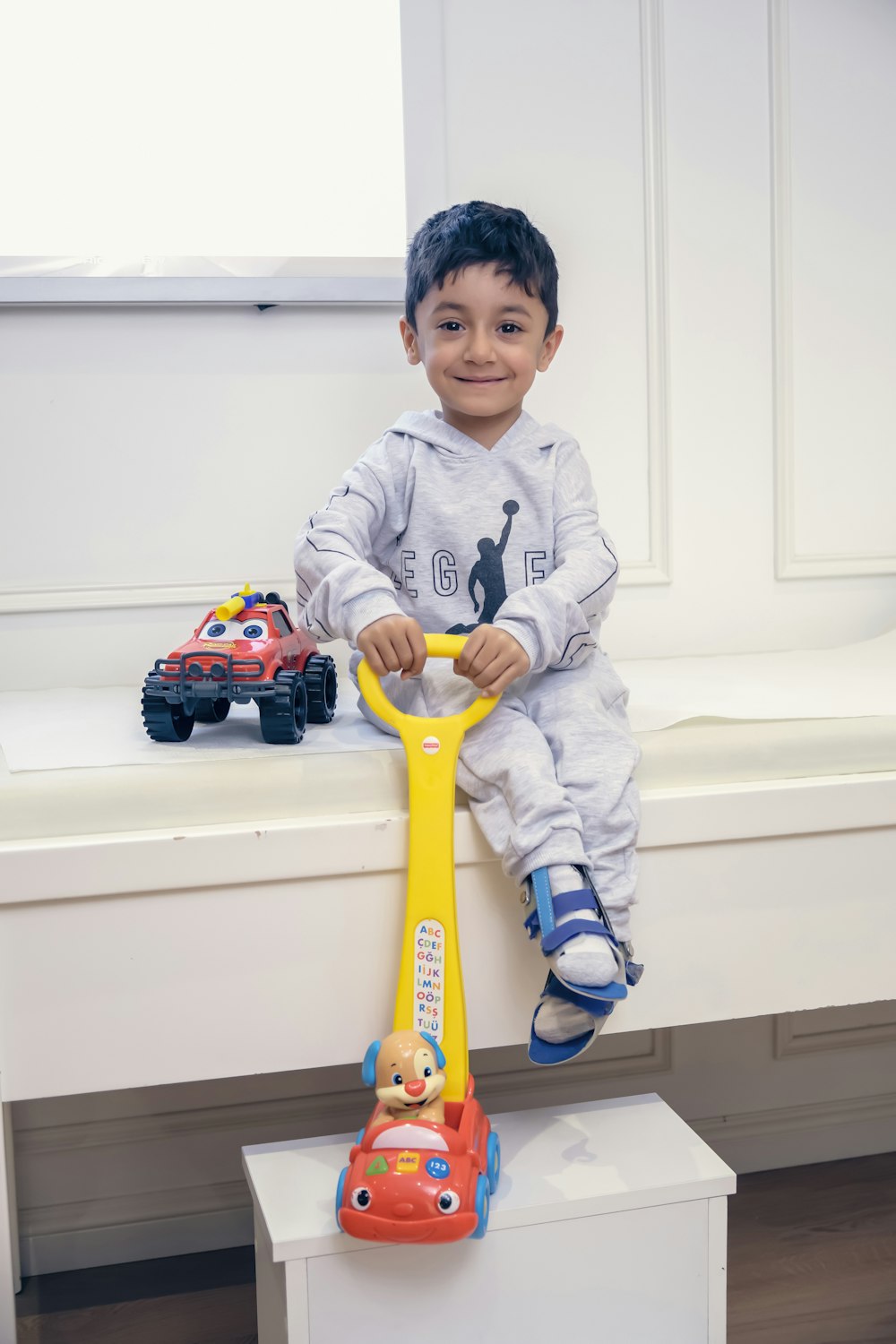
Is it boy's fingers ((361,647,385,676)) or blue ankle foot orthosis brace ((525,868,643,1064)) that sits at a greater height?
boy's fingers ((361,647,385,676))

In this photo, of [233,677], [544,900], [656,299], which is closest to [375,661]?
[233,677]

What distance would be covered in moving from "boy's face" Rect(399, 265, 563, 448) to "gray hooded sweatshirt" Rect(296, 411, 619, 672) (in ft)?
0.17

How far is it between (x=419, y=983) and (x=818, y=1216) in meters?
0.78

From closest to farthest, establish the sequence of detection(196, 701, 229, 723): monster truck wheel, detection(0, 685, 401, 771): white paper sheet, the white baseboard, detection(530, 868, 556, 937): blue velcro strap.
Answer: detection(530, 868, 556, 937): blue velcro strap
detection(0, 685, 401, 771): white paper sheet
detection(196, 701, 229, 723): monster truck wheel
the white baseboard

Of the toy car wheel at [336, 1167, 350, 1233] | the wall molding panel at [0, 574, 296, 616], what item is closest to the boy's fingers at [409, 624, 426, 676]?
the toy car wheel at [336, 1167, 350, 1233]

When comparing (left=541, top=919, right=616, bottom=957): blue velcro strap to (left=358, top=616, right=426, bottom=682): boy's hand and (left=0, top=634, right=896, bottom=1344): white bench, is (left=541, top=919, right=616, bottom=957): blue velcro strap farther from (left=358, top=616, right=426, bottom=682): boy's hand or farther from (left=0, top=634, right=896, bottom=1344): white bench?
(left=358, top=616, right=426, bottom=682): boy's hand

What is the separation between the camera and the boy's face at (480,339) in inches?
43.1

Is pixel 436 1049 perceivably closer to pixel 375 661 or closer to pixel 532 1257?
pixel 532 1257

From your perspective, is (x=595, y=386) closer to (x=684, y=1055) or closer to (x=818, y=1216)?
(x=684, y=1055)

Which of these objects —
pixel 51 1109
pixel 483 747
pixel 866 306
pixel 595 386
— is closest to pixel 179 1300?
pixel 51 1109

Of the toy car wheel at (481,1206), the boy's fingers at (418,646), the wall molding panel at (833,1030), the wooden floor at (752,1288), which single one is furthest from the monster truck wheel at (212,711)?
the wall molding panel at (833,1030)

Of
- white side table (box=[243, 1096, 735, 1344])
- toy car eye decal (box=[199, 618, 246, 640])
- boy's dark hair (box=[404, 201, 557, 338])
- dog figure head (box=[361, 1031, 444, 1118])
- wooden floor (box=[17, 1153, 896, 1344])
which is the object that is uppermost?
boy's dark hair (box=[404, 201, 557, 338])

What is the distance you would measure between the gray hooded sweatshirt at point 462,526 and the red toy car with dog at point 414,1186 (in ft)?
Answer: 1.44

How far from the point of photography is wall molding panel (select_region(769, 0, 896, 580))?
1.67m
